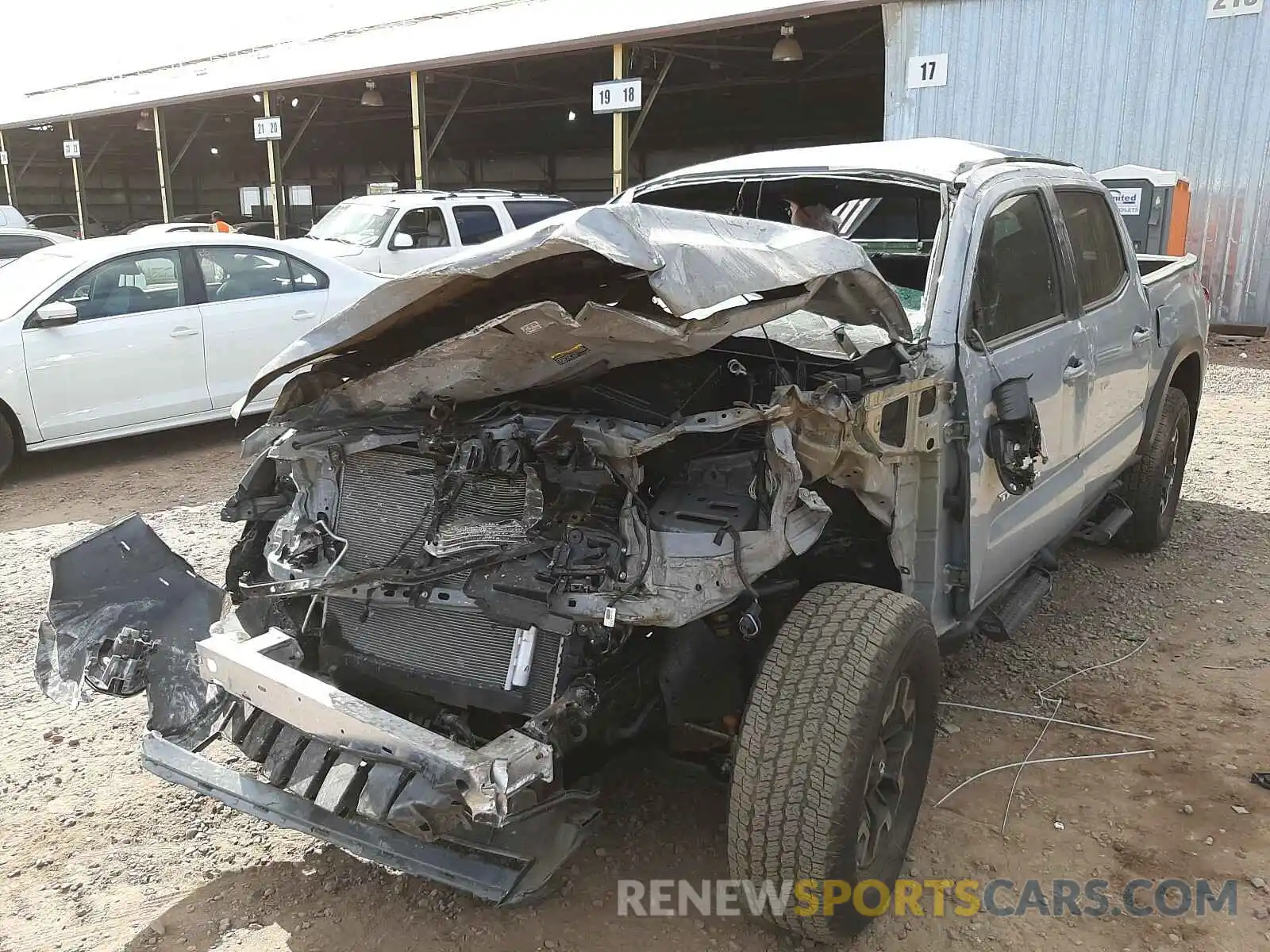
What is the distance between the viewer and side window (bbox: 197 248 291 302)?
709 cm

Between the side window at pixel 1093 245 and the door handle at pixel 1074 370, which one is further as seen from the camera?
the side window at pixel 1093 245

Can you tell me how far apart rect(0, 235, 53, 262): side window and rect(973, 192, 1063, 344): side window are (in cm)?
1102

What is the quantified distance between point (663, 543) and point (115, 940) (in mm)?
1742

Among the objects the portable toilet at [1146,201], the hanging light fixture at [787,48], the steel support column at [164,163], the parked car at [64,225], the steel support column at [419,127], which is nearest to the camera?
the portable toilet at [1146,201]

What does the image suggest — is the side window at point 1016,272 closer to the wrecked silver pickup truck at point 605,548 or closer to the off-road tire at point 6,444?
the wrecked silver pickup truck at point 605,548

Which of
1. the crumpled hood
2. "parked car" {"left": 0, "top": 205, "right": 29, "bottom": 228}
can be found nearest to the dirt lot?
the crumpled hood

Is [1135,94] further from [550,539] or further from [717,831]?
[550,539]

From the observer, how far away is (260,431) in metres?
3.08

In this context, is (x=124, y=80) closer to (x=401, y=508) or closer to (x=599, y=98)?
(x=599, y=98)

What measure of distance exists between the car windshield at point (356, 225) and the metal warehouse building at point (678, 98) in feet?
9.48

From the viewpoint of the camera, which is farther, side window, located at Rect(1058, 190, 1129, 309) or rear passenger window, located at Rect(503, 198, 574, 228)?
rear passenger window, located at Rect(503, 198, 574, 228)

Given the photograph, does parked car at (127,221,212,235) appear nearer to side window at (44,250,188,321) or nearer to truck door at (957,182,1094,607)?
side window at (44,250,188,321)

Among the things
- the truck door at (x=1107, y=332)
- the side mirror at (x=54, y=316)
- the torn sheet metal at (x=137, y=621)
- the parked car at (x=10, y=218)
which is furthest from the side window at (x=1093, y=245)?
the parked car at (x=10, y=218)

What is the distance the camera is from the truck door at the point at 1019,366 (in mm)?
3090
